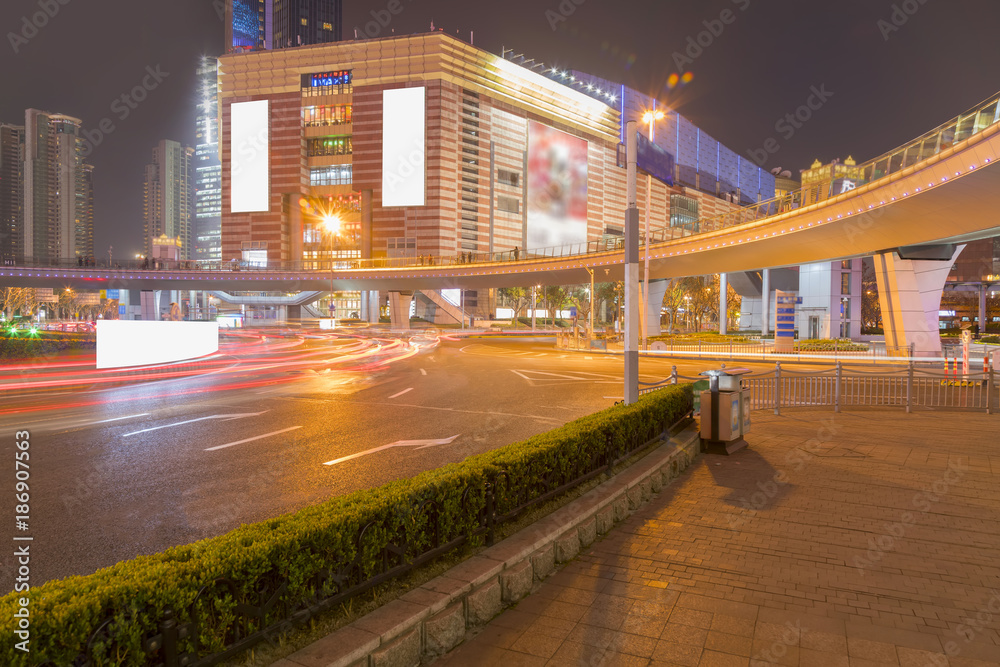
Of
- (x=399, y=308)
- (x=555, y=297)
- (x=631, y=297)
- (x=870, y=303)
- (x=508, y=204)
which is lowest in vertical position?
(x=631, y=297)

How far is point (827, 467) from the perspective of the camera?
8938mm

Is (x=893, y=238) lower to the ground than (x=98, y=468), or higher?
higher

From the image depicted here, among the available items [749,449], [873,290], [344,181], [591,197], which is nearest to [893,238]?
[749,449]

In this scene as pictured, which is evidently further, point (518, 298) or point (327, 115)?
point (327, 115)

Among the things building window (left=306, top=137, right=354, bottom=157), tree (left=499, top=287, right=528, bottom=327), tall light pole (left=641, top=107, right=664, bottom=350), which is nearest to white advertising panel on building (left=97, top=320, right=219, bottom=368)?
tall light pole (left=641, top=107, right=664, bottom=350)

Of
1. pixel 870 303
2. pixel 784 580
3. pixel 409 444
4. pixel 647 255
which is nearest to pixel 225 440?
pixel 409 444

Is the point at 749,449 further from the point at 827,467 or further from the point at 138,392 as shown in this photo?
the point at 138,392

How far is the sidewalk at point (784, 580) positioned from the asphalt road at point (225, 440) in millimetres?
3629

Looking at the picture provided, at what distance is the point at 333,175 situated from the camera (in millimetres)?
120250

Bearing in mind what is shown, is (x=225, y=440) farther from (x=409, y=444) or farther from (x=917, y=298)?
(x=917, y=298)

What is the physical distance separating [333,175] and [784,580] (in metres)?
126

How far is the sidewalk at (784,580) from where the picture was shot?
3.97 metres

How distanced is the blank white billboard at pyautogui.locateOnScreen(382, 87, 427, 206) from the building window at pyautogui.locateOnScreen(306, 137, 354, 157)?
41.7 feet

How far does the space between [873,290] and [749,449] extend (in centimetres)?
10464
